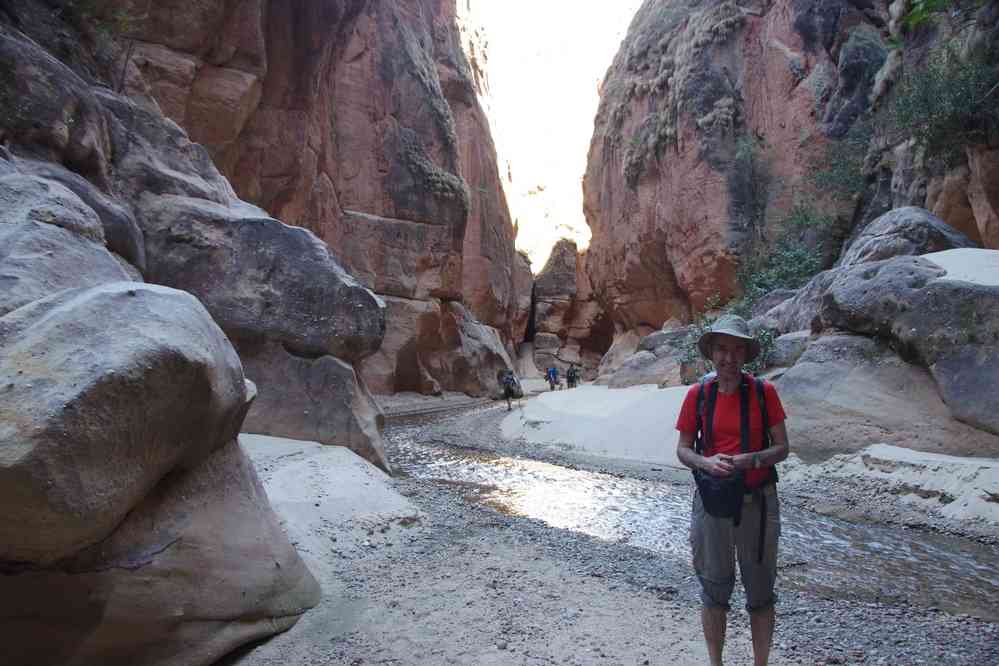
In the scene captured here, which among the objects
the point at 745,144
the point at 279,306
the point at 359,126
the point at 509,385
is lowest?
the point at 509,385

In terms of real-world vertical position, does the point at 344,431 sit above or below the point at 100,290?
below

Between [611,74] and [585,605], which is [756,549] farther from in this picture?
[611,74]

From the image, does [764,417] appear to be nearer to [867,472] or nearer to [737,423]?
[737,423]

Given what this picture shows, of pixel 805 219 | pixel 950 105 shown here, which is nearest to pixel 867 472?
pixel 950 105

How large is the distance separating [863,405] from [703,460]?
270 inches

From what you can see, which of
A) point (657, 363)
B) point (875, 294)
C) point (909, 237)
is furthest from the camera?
point (657, 363)

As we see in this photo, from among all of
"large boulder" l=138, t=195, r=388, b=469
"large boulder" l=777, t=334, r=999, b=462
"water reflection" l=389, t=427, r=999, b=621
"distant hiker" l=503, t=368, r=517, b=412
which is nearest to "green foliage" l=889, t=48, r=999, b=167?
"large boulder" l=777, t=334, r=999, b=462

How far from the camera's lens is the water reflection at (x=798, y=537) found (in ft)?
15.0

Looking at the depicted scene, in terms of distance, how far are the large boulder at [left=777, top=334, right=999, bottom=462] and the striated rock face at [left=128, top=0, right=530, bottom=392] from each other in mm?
10699

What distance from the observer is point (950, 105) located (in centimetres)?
1188

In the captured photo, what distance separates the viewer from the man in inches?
106

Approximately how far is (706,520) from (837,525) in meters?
4.58

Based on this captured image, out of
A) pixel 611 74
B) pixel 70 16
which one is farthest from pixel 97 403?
pixel 611 74

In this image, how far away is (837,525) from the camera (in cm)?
639
